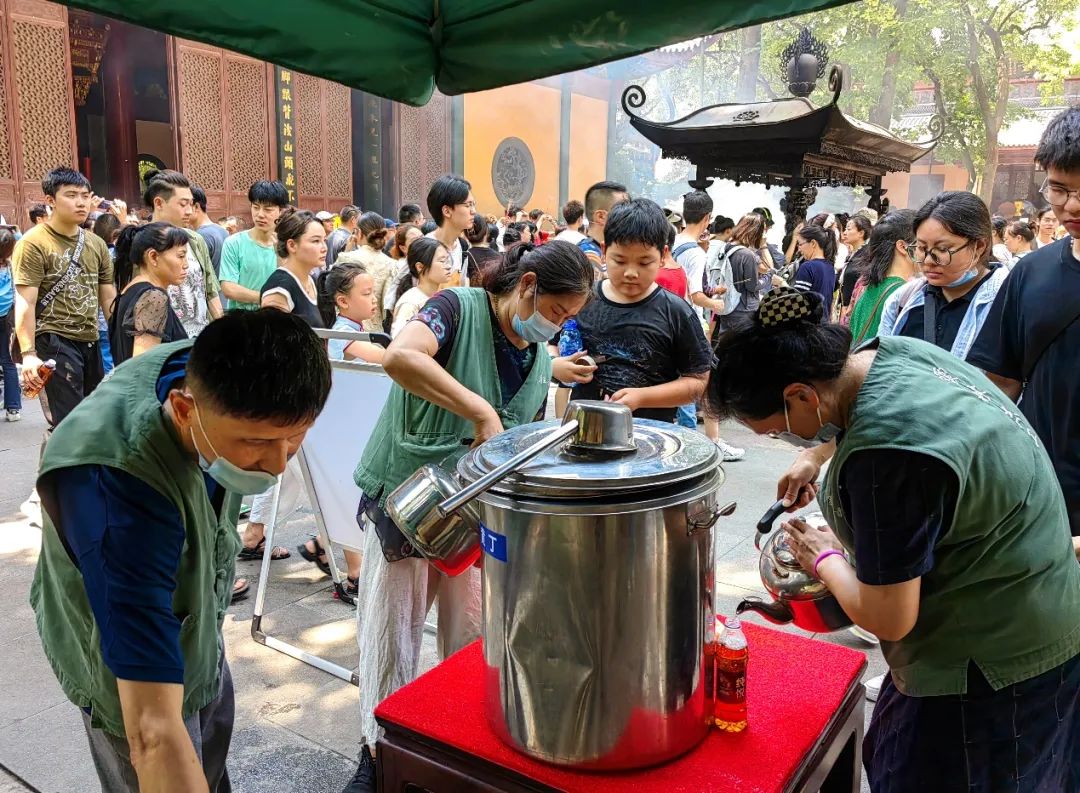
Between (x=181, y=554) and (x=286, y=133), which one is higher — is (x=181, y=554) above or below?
below

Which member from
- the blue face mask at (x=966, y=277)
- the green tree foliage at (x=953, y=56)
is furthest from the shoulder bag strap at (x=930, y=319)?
the green tree foliage at (x=953, y=56)

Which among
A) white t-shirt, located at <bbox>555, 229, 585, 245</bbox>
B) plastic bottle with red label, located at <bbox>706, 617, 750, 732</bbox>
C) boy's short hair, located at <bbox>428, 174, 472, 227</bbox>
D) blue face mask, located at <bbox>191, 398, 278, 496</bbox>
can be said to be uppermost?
boy's short hair, located at <bbox>428, 174, 472, 227</bbox>

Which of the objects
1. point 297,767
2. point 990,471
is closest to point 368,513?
point 297,767

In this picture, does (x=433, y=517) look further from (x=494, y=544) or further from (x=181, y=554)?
(x=181, y=554)

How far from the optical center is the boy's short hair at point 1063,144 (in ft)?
5.89

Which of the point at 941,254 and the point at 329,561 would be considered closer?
the point at 941,254

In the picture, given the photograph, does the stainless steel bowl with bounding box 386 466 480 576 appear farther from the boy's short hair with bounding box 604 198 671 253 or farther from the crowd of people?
the boy's short hair with bounding box 604 198 671 253

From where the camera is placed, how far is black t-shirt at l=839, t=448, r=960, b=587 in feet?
3.78

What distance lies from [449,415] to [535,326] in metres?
0.32

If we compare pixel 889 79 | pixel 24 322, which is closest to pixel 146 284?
pixel 24 322

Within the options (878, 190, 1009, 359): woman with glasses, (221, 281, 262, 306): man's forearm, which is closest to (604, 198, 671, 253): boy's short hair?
(878, 190, 1009, 359): woman with glasses

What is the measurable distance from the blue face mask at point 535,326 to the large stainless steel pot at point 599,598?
787mm

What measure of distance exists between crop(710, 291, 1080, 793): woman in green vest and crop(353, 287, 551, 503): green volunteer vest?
2.80ft

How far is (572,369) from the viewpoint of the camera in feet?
8.14
